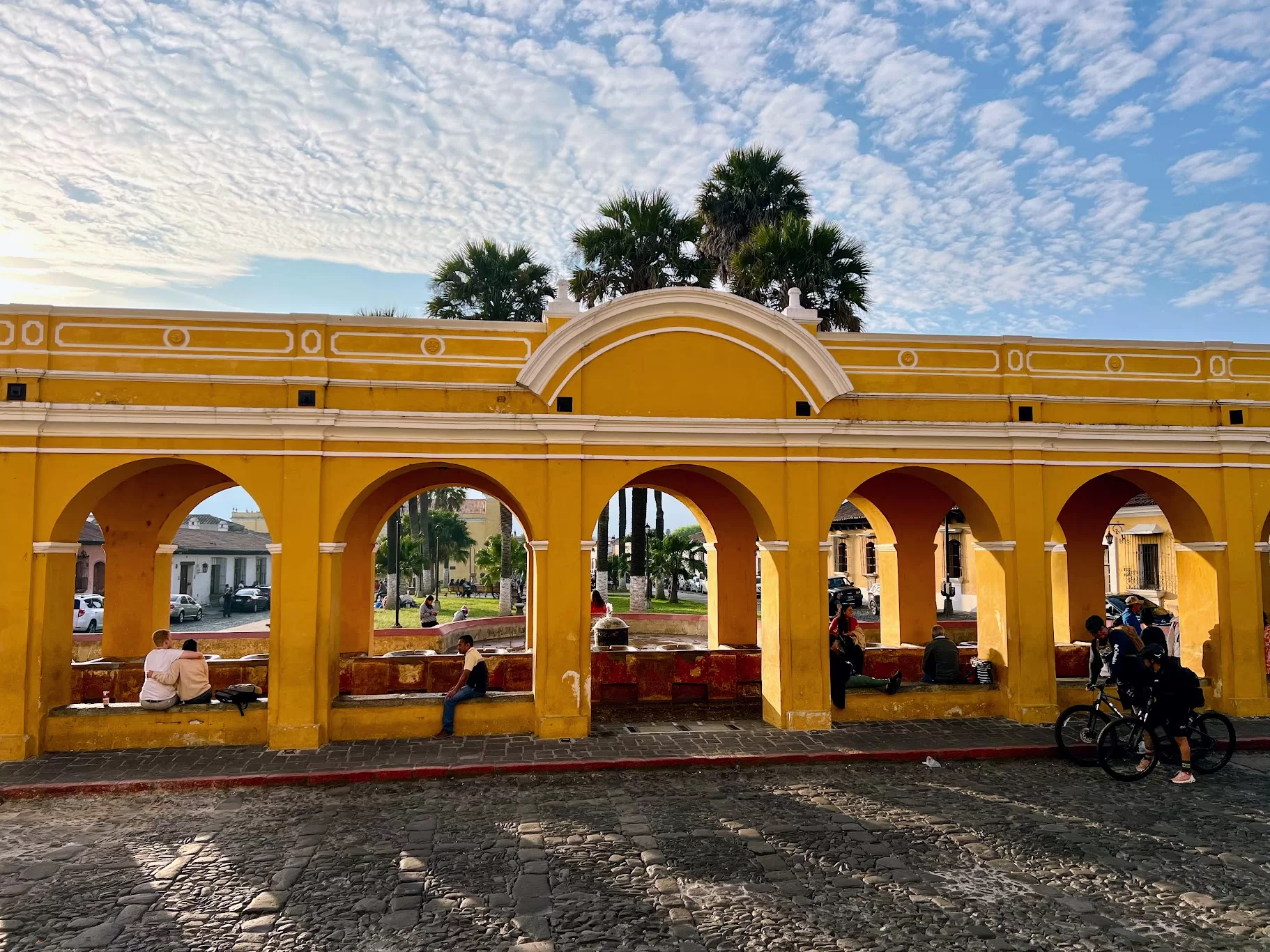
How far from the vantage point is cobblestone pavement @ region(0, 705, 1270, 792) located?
9391mm

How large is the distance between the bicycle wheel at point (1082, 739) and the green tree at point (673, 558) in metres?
22.7

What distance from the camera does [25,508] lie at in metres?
10.0

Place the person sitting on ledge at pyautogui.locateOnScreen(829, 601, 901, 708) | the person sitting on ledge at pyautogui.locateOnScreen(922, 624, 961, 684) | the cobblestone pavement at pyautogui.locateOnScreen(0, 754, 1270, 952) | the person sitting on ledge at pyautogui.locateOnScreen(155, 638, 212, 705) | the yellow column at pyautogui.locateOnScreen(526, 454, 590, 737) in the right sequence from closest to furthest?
1. the cobblestone pavement at pyautogui.locateOnScreen(0, 754, 1270, 952)
2. the person sitting on ledge at pyautogui.locateOnScreen(155, 638, 212, 705)
3. the yellow column at pyautogui.locateOnScreen(526, 454, 590, 737)
4. the person sitting on ledge at pyautogui.locateOnScreen(829, 601, 901, 708)
5. the person sitting on ledge at pyautogui.locateOnScreen(922, 624, 961, 684)

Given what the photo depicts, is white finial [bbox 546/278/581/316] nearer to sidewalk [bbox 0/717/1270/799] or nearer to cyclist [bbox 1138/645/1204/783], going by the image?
sidewalk [bbox 0/717/1270/799]

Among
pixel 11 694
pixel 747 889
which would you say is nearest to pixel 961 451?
pixel 747 889

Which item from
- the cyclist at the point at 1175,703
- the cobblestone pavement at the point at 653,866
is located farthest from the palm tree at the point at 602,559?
the cyclist at the point at 1175,703

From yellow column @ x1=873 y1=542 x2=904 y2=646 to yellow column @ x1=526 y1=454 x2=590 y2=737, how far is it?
7088 mm

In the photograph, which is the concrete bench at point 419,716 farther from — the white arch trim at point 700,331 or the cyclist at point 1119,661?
the cyclist at point 1119,661

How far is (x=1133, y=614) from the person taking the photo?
13141mm

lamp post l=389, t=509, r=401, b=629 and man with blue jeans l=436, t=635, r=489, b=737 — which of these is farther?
lamp post l=389, t=509, r=401, b=629

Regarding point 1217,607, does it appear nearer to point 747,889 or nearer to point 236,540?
point 747,889

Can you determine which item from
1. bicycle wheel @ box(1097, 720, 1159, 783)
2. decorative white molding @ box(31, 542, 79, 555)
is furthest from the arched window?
decorative white molding @ box(31, 542, 79, 555)

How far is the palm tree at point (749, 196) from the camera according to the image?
2231 cm

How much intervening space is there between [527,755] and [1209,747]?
314 inches
